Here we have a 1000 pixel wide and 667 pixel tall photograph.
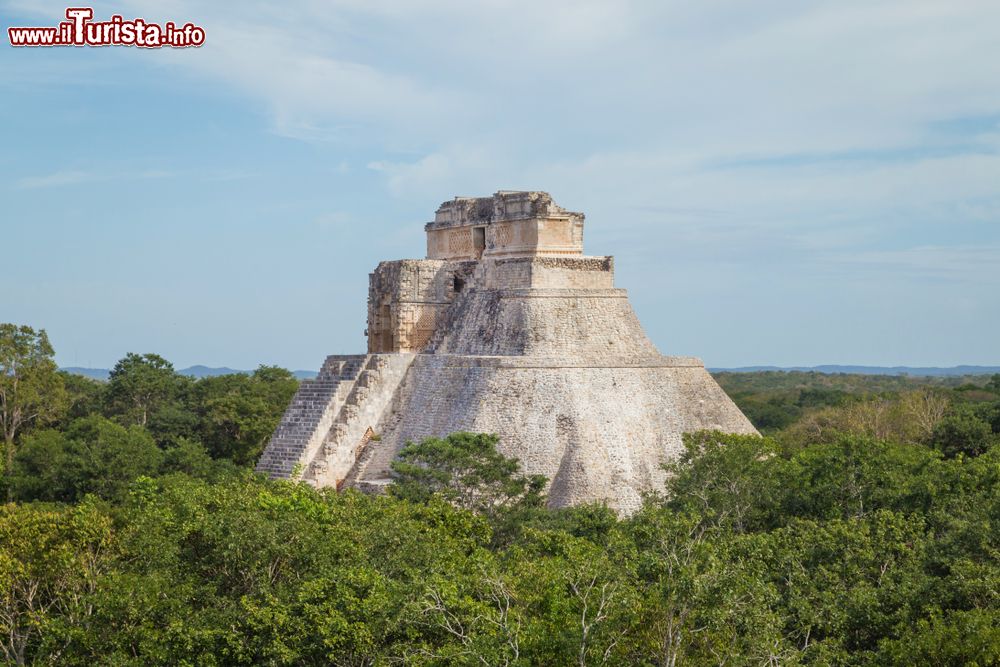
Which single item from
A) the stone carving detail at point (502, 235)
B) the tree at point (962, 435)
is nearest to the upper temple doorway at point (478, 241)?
the stone carving detail at point (502, 235)

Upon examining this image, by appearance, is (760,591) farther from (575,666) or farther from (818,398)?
(818,398)

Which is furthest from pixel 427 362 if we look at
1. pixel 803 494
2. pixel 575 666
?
pixel 575 666

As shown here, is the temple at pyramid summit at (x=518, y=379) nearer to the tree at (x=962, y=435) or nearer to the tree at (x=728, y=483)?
the tree at (x=728, y=483)

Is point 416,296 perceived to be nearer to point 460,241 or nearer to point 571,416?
point 460,241

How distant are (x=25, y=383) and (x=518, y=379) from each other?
22891 millimetres

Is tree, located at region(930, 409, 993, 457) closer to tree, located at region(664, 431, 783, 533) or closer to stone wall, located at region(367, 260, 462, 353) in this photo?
tree, located at region(664, 431, 783, 533)

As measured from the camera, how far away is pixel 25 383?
142ft

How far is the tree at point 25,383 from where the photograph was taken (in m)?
43.0

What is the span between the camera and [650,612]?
14953 millimetres

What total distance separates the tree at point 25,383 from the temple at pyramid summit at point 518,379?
16600mm

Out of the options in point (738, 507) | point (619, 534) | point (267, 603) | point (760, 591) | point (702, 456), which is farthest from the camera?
point (702, 456)

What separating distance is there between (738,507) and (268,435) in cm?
2004

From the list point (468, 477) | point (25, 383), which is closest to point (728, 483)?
point (468, 477)

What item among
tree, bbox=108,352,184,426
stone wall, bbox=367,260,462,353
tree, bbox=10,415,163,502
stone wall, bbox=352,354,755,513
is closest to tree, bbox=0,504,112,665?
stone wall, bbox=352,354,755,513
